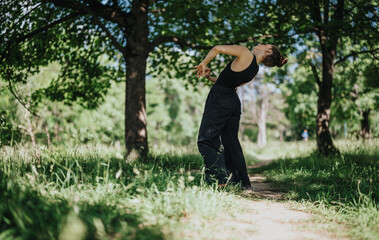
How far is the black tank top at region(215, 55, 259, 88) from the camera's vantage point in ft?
11.4

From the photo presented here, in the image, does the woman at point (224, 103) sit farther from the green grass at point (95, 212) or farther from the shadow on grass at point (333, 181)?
the shadow on grass at point (333, 181)

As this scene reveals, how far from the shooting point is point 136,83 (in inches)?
256

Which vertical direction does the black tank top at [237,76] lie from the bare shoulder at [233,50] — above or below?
below

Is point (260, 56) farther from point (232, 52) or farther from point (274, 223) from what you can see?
point (274, 223)

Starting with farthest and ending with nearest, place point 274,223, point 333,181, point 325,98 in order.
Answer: point 325,98, point 333,181, point 274,223

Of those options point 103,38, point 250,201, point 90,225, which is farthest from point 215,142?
point 103,38

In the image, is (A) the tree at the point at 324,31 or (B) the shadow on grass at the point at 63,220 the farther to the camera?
(A) the tree at the point at 324,31

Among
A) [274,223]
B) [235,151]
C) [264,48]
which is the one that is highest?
[264,48]

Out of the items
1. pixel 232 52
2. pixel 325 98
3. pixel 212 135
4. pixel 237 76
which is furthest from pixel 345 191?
pixel 325 98

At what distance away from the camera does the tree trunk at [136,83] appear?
6441mm

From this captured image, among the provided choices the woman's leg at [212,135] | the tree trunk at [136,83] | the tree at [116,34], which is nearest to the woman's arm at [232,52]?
the woman's leg at [212,135]

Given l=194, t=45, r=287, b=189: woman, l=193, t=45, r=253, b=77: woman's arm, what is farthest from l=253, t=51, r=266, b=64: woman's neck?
l=193, t=45, r=253, b=77: woman's arm

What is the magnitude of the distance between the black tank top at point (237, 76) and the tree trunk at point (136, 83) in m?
3.24

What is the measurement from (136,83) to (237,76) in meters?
3.52
